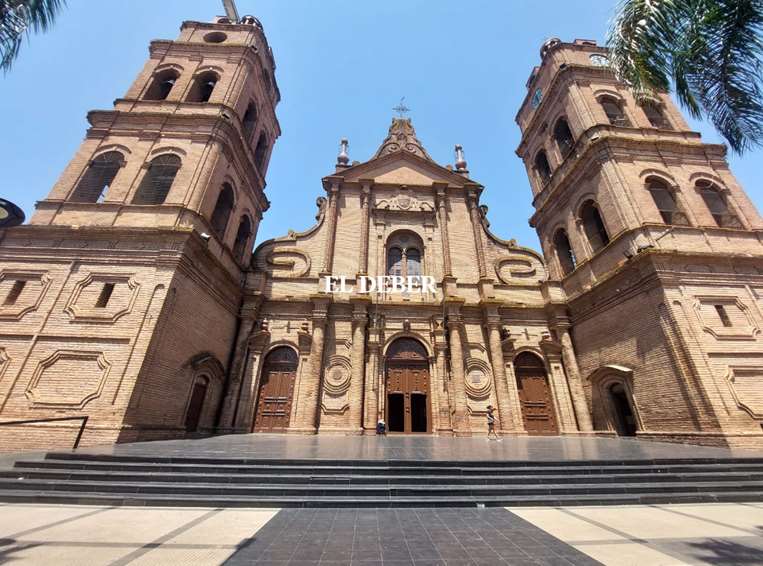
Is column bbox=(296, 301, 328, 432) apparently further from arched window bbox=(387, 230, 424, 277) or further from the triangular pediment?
the triangular pediment

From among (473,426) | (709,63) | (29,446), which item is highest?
(709,63)

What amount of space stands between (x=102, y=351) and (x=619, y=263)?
1807 centimetres

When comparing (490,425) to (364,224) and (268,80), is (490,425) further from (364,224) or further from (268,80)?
(268,80)

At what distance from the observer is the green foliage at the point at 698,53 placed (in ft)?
15.2

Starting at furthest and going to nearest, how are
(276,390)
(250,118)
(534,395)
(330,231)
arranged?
(250,118) → (330,231) → (534,395) → (276,390)

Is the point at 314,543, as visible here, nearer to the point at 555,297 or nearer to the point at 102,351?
the point at 102,351

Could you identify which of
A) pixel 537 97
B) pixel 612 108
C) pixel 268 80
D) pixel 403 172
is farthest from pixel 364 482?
pixel 537 97

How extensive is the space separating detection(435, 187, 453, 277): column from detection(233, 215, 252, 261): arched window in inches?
417

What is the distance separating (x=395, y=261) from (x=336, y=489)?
42.3 ft

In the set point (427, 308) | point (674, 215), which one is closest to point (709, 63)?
point (674, 215)

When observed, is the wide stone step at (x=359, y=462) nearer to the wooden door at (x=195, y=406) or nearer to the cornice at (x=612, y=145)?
the wooden door at (x=195, y=406)

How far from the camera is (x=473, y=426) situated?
1348cm

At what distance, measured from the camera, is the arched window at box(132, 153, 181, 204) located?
12.3 meters

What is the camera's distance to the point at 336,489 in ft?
18.6
